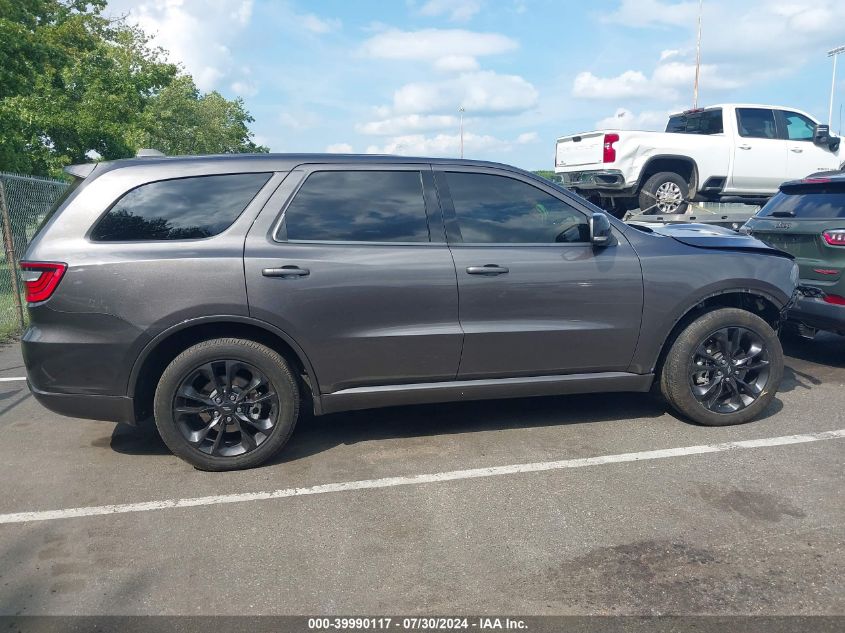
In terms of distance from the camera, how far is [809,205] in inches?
242

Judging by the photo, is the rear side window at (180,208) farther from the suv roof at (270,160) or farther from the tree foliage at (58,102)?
the tree foliage at (58,102)

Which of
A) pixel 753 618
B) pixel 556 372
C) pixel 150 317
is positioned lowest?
pixel 753 618

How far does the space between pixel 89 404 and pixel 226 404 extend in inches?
30.2

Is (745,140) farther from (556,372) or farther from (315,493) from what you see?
(315,493)

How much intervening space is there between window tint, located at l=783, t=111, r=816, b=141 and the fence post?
436 inches

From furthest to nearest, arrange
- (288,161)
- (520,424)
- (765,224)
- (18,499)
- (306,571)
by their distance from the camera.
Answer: (765,224) < (520,424) < (288,161) < (18,499) < (306,571)

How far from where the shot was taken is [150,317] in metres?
3.74

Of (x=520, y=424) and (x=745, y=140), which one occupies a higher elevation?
(x=745, y=140)

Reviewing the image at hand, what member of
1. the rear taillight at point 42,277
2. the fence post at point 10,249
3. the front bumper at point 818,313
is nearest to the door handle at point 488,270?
the rear taillight at point 42,277

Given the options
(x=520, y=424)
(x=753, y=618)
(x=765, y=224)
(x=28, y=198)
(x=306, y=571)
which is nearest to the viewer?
(x=753, y=618)

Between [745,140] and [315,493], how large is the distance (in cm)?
946

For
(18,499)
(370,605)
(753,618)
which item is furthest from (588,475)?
(18,499)

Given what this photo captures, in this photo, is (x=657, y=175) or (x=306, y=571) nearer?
(x=306, y=571)

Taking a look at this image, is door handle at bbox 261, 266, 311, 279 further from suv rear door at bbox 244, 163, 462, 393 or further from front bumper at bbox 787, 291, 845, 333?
front bumper at bbox 787, 291, 845, 333
